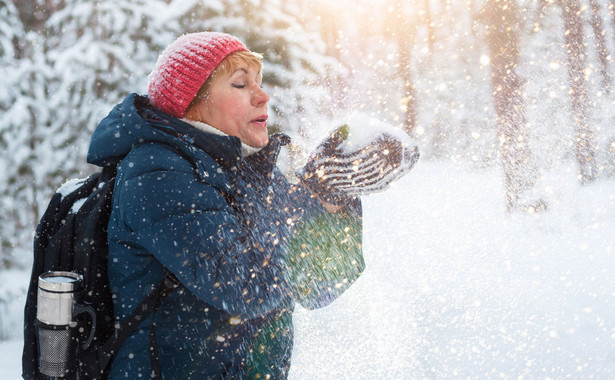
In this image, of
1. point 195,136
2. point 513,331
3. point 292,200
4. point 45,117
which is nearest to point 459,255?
point 513,331

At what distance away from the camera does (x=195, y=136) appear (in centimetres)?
141

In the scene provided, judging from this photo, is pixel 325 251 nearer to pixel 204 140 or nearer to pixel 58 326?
pixel 204 140

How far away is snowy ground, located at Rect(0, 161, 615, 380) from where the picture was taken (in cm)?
457

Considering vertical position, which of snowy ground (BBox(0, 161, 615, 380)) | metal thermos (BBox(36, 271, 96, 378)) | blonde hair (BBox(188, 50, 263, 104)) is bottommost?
snowy ground (BBox(0, 161, 615, 380))

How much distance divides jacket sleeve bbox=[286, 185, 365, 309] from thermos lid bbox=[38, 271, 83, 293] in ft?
2.55

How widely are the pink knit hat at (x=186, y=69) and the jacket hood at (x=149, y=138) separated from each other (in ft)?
0.53

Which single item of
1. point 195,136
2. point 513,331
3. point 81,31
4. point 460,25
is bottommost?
point 513,331

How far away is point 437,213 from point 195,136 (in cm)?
1002

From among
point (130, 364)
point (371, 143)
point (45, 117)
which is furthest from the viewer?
point (45, 117)

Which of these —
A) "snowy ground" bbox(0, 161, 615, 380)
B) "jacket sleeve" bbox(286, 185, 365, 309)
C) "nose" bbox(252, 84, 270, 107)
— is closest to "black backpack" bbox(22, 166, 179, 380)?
"nose" bbox(252, 84, 270, 107)

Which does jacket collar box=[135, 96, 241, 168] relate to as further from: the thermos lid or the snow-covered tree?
the snow-covered tree

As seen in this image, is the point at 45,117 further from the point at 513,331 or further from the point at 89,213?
the point at 513,331

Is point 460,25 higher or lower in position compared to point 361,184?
higher

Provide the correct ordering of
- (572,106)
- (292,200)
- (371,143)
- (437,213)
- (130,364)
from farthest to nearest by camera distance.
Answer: (572,106), (437,213), (292,200), (371,143), (130,364)
